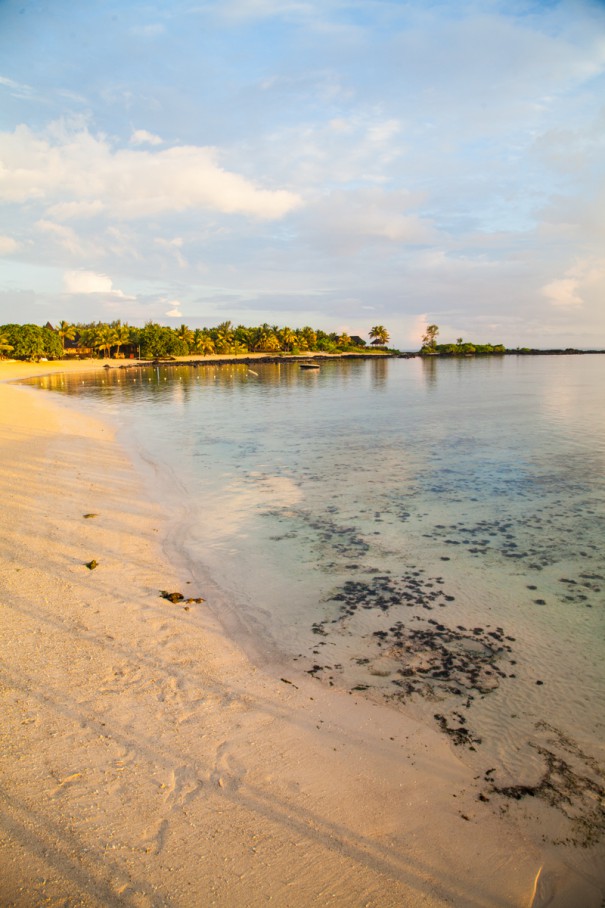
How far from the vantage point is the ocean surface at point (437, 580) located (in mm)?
6895

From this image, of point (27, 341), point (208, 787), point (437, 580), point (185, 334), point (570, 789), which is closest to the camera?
point (208, 787)

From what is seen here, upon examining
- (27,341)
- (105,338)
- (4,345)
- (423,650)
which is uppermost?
(105,338)

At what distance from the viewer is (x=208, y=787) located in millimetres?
5602

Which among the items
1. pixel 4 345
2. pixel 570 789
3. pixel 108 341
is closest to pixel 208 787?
pixel 570 789

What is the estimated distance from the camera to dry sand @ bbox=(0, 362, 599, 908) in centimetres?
465

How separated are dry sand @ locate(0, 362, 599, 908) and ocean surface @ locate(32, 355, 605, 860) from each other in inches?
23.4

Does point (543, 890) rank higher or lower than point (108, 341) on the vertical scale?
Answer: lower

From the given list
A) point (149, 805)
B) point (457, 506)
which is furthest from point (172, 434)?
point (149, 805)

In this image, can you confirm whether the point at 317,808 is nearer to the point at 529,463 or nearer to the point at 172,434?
the point at 529,463

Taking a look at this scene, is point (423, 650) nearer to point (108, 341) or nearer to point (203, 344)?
point (108, 341)

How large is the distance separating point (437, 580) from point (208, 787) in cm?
765

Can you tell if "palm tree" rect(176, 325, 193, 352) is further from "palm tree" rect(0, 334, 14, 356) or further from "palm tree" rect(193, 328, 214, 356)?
"palm tree" rect(0, 334, 14, 356)

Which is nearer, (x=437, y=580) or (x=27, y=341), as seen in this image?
(x=437, y=580)

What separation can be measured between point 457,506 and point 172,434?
20.9 m
